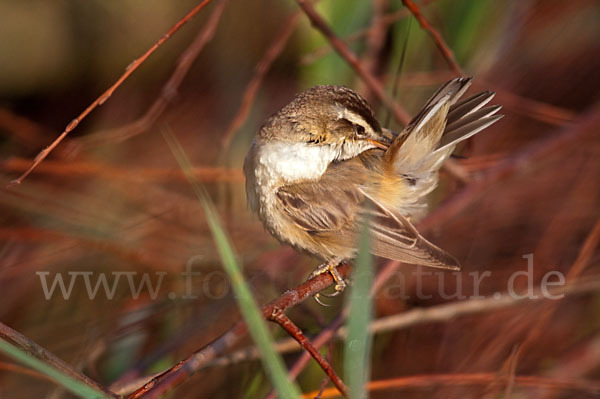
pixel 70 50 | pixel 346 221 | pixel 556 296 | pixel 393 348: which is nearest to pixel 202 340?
pixel 393 348

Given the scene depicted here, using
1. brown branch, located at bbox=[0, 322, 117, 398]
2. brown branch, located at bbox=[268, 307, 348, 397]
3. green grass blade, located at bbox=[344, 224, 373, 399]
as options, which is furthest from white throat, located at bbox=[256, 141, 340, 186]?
brown branch, located at bbox=[0, 322, 117, 398]

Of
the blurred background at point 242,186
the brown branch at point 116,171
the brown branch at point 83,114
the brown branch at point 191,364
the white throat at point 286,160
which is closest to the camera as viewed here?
the brown branch at point 191,364

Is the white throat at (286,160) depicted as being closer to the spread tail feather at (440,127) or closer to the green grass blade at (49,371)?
the spread tail feather at (440,127)

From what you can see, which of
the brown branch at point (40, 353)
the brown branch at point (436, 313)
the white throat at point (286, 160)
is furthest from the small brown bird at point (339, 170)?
the brown branch at point (40, 353)

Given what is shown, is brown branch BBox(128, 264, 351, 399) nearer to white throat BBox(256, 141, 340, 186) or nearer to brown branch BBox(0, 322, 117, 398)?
brown branch BBox(0, 322, 117, 398)

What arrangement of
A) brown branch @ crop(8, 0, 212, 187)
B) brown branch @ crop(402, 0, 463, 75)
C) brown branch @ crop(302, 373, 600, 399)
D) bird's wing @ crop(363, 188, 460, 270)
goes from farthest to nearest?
brown branch @ crop(302, 373, 600, 399) → bird's wing @ crop(363, 188, 460, 270) → brown branch @ crop(402, 0, 463, 75) → brown branch @ crop(8, 0, 212, 187)

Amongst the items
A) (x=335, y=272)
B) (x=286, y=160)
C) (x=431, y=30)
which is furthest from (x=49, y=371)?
(x=431, y=30)
